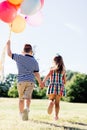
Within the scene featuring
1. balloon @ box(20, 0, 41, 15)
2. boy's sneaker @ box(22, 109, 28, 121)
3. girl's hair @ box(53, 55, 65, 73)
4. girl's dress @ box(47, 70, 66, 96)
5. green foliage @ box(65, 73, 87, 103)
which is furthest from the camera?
green foliage @ box(65, 73, 87, 103)

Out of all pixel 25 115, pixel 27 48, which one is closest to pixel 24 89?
pixel 25 115

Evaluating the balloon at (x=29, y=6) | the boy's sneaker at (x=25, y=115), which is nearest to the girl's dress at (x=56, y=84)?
the boy's sneaker at (x=25, y=115)

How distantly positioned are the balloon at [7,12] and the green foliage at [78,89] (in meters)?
31.4

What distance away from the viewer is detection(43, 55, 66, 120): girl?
1002cm

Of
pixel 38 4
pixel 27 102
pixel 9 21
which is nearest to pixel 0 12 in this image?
pixel 9 21

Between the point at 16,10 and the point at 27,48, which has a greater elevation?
the point at 16,10

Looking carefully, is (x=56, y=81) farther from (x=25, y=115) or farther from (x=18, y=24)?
(x=18, y=24)

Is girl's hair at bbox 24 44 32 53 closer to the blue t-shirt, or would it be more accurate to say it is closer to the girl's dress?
the blue t-shirt

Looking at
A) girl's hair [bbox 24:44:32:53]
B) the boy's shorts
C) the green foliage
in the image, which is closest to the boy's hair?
girl's hair [bbox 24:44:32:53]

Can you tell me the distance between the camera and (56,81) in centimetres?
1016

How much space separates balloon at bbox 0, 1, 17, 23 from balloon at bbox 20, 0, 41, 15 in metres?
0.22

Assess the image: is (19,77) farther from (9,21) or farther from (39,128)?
(39,128)

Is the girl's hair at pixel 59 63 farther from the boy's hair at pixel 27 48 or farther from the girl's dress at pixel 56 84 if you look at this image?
the boy's hair at pixel 27 48

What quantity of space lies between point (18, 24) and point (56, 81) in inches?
67.1
